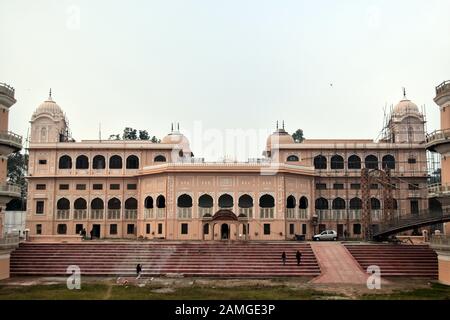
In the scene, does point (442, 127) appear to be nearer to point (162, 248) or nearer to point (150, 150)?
point (162, 248)

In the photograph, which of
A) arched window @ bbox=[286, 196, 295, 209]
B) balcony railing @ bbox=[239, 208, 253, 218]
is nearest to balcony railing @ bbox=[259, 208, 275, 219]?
balcony railing @ bbox=[239, 208, 253, 218]

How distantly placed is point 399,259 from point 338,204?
64.3ft

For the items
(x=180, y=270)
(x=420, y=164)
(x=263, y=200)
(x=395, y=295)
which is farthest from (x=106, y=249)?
(x=420, y=164)

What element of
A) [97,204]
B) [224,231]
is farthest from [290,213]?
[97,204]

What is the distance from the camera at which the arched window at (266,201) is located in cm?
4762

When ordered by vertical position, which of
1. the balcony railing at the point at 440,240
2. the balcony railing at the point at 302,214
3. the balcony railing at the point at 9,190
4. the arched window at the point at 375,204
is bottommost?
the balcony railing at the point at 440,240

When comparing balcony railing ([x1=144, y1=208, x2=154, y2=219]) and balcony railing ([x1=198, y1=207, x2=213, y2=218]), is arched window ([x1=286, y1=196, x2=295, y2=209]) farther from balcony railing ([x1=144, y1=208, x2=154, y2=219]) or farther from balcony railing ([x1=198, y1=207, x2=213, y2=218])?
balcony railing ([x1=144, y1=208, x2=154, y2=219])

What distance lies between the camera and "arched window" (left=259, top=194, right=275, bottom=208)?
156 feet

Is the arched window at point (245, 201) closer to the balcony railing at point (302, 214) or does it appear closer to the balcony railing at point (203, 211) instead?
the balcony railing at point (203, 211)

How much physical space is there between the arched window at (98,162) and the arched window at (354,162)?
2742 cm

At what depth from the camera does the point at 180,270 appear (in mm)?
32531

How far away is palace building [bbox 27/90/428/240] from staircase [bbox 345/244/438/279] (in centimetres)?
1197

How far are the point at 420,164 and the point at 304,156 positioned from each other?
41.3 feet

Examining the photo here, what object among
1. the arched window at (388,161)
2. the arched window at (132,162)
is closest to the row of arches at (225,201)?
the arched window at (132,162)
